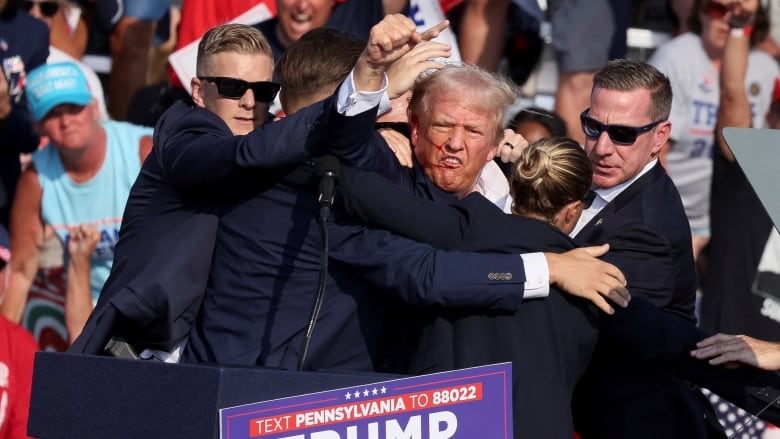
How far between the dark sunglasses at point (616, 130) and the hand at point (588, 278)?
3.88 feet

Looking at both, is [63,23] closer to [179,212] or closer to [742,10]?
[742,10]

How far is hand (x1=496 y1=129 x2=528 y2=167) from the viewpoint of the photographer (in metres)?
4.92

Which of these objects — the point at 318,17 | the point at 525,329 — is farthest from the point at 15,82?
the point at 525,329

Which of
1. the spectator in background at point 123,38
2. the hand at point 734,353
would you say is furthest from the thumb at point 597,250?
the spectator in background at point 123,38

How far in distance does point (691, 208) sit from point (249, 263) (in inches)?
153

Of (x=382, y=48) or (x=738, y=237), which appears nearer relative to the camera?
(x=382, y=48)

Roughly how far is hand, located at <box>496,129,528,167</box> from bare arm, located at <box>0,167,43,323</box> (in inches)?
119

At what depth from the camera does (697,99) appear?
7.67 metres

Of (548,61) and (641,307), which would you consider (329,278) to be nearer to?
(641,307)

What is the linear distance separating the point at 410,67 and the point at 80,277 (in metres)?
3.35

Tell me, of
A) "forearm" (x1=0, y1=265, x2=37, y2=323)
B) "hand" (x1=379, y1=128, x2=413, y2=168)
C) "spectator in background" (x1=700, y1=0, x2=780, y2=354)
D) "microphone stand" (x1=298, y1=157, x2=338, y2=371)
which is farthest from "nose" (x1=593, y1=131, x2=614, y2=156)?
"forearm" (x1=0, y1=265, x2=37, y2=323)

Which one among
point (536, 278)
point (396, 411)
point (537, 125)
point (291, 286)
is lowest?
point (396, 411)

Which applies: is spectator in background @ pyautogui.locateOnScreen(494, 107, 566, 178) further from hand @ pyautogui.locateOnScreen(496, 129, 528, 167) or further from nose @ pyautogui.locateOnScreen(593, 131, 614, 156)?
hand @ pyautogui.locateOnScreen(496, 129, 528, 167)

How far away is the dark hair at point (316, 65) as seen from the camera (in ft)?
14.5
